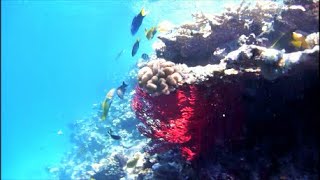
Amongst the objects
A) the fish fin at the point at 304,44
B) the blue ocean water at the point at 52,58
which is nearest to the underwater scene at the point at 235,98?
the fish fin at the point at 304,44

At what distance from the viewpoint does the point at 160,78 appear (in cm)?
520

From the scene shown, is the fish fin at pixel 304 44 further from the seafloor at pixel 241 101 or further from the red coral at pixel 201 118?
the red coral at pixel 201 118

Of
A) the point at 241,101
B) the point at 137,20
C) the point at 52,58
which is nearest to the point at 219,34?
the point at 137,20

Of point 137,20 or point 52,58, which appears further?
point 52,58

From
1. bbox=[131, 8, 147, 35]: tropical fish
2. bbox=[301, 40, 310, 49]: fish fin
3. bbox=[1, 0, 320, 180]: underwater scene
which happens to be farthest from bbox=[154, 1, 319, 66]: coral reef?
bbox=[301, 40, 310, 49]: fish fin

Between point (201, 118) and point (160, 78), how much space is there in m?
1.01

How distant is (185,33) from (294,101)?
9.68ft

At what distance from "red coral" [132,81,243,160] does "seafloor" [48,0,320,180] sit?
14 mm

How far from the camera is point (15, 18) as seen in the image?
6700cm

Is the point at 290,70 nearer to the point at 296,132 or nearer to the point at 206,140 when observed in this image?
the point at 296,132

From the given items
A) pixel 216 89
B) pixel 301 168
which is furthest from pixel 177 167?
pixel 301 168

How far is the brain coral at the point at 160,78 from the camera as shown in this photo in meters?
5.07

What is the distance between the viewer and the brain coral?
507 cm

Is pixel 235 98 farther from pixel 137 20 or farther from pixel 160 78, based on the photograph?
pixel 137 20
